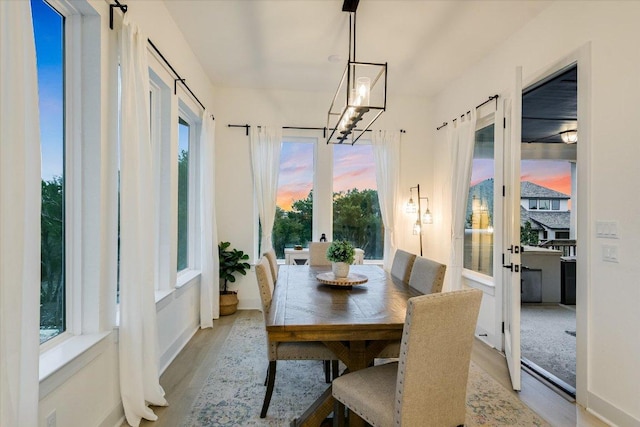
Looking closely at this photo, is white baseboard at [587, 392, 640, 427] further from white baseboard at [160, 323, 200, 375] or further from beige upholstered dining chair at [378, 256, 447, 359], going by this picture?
white baseboard at [160, 323, 200, 375]

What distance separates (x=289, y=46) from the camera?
3.50 metres

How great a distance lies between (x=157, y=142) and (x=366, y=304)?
2262 mm

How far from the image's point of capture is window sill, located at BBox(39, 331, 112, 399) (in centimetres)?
150

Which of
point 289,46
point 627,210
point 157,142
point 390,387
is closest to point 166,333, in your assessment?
point 157,142

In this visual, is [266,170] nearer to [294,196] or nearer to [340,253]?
[294,196]

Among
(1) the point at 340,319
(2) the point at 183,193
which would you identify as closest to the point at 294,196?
(2) the point at 183,193

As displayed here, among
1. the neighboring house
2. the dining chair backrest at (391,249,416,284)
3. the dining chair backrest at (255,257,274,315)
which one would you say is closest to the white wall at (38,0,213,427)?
the dining chair backrest at (255,257,274,315)

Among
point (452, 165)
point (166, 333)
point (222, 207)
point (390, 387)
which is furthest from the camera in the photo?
point (222, 207)

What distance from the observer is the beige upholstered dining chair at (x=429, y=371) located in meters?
1.47

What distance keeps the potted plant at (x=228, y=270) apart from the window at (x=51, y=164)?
2.63m

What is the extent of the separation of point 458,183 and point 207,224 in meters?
2.98

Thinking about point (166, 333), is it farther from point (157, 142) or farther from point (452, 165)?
point (452, 165)

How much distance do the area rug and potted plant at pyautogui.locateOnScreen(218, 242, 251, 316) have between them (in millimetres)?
1263

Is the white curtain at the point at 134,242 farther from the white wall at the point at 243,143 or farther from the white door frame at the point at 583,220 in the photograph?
the white door frame at the point at 583,220
